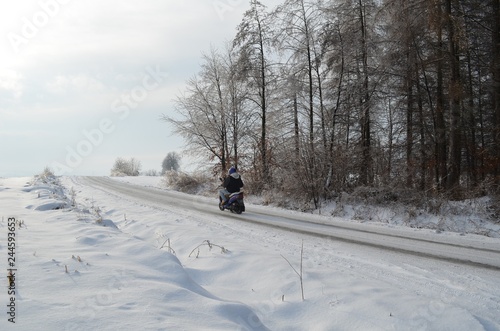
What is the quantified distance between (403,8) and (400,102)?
21.2 feet

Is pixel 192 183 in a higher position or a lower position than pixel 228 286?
higher

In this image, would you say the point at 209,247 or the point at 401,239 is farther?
the point at 401,239

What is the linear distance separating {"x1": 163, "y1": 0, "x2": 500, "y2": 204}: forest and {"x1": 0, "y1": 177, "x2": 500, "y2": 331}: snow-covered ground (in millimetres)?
7430

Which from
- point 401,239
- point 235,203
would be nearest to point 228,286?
point 401,239

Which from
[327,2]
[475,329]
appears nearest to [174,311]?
[475,329]

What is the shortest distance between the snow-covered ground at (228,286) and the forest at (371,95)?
7.43m

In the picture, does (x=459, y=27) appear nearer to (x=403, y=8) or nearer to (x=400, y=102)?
(x=403, y=8)

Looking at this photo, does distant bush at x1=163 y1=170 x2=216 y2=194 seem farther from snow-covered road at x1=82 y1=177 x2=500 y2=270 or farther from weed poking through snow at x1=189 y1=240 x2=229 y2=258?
weed poking through snow at x1=189 y1=240 x2=229 y2=258

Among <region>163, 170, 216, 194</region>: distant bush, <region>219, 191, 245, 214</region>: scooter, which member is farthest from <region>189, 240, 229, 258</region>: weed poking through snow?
<region>163, 170, 216, 194</region>: distant bush

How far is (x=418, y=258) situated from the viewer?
20.4 feet

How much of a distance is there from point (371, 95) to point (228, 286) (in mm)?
14352

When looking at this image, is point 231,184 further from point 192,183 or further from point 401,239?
point 192,183

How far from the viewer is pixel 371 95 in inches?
643

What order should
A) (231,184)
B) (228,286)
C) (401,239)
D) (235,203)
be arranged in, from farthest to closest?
(231,184) < (235,203) < (401,239) < (228,286)
